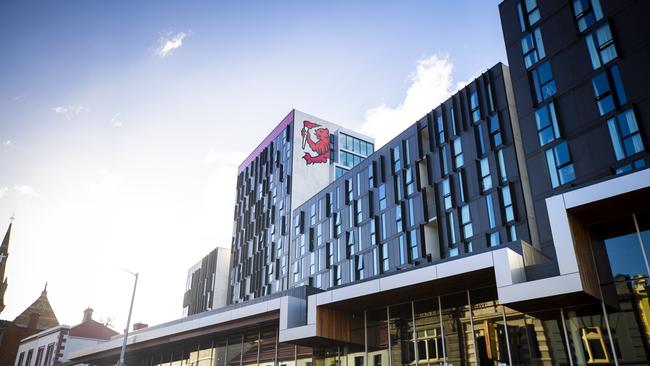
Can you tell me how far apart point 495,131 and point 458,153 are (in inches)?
143

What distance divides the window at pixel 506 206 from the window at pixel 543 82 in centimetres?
614

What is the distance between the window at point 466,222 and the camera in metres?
35.9

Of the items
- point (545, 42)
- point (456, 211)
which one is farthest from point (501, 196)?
point (545, 42)

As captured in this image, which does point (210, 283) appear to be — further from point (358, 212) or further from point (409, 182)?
point (409, 182)

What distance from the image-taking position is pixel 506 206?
33625mm

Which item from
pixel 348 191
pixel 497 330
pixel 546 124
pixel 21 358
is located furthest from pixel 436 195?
pixel 21 358

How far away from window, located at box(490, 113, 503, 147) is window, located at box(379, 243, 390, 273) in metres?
13.4

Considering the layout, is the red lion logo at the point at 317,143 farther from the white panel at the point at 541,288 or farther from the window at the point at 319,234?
the white panel at the point at 541,288

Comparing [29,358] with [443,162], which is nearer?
[443,162]

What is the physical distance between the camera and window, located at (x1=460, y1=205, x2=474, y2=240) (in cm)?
3591

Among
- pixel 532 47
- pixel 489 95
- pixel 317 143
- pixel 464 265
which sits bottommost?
pixel 464 265

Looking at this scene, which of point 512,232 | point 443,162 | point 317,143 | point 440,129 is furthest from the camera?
point 317,143

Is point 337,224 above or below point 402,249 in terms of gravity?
above

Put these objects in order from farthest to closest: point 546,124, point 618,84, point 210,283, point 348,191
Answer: point 210,283
point 348,191
point 546,124
point 618,84
